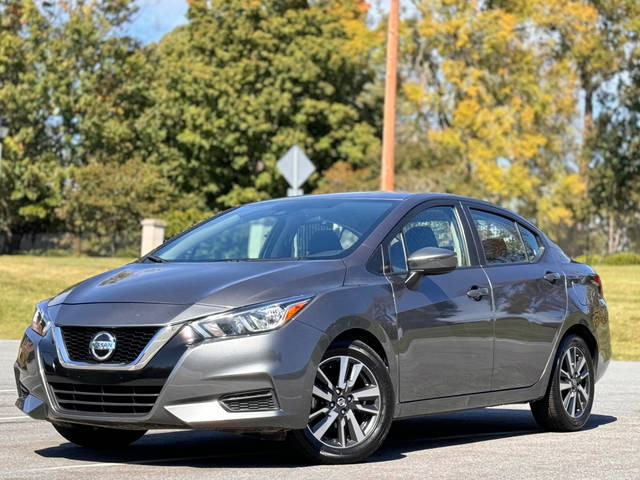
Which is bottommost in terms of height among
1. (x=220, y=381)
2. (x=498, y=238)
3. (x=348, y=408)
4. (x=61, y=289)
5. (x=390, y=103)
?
(x=61, y=289)

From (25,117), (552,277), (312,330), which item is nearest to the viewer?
(312,330)

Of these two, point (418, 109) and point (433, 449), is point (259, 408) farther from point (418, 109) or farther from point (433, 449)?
point (418, 109)

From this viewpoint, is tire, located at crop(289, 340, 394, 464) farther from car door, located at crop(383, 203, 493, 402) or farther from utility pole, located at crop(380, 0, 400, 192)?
Result: utility pole, located at crop(380, 0, 400, 192)

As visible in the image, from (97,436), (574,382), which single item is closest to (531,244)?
(574,382)

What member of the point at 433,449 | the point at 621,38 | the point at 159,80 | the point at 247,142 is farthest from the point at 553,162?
the point at 433,449

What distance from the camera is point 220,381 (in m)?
7.08

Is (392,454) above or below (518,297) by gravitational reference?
below

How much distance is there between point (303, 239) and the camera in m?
8.36

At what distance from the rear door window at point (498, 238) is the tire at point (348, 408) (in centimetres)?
182

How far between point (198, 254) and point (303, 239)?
0.69m

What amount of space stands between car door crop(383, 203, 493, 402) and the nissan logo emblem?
1.78 metres

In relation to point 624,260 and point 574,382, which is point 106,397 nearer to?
point 574,382

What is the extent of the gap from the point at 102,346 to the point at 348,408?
146 centimetres

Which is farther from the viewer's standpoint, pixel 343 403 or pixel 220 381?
pixel 343 403
